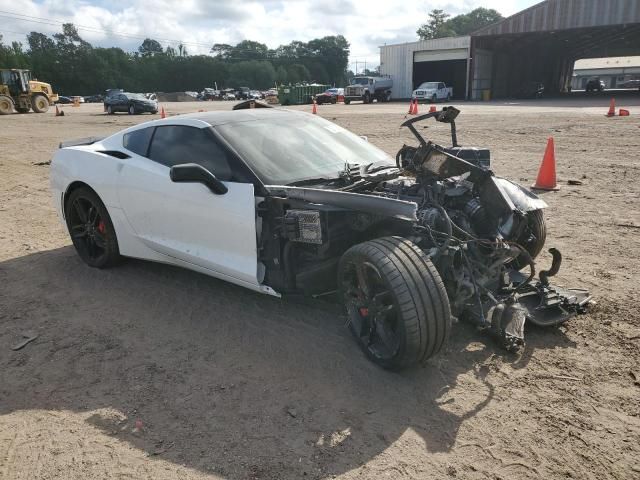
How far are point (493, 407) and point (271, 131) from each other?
264cm

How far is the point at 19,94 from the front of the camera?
104 ft

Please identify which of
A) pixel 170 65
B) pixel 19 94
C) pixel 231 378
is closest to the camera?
pixel 231 378

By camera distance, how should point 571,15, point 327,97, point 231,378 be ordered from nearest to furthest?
point 231,378, point 571,15, point 327,97

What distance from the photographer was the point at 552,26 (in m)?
37.7

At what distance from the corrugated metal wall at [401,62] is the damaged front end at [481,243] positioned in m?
44.6

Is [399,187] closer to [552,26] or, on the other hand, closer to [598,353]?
[598,353]

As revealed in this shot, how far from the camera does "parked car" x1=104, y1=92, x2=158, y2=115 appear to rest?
102 feet

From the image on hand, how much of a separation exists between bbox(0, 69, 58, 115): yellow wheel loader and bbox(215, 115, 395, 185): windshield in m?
32.4

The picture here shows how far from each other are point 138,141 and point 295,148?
1.58 m

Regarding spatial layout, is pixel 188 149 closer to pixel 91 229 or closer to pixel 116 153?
pixel 116 153

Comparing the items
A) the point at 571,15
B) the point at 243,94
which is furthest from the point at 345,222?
the point at 243,94

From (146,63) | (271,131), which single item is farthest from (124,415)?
(146,63)

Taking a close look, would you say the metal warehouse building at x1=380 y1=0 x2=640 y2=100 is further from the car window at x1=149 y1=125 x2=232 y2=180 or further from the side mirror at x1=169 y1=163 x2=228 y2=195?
the side mirror at x1=169 y1=163 x2=228 y2=195

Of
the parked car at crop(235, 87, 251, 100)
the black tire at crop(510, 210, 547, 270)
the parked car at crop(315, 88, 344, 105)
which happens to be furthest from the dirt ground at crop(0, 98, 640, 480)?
the parked car at crop(235, 87, 251, 100)
